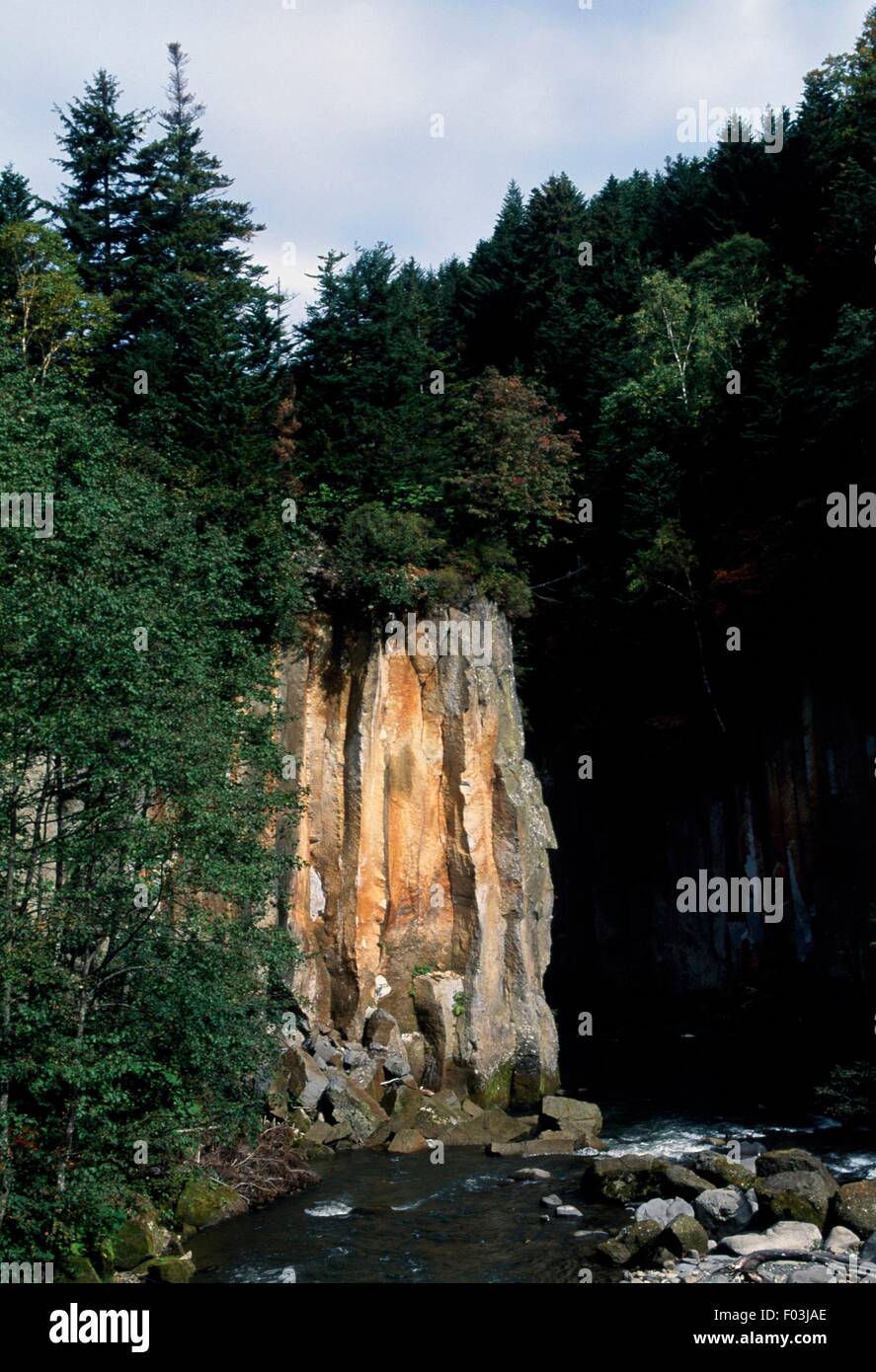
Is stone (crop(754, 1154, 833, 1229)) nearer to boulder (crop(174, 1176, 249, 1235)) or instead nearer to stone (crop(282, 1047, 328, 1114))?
boulder (crop(174, 1176, 249, 1235))

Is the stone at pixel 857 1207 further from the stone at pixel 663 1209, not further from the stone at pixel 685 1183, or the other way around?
the stone at pixel 663 1209

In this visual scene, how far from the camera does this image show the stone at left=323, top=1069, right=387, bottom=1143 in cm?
2264

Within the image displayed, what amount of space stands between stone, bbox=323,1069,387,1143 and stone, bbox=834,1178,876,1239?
8965 millimetres

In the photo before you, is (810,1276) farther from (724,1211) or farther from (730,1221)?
(724,1211)

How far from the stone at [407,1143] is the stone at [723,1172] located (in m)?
5.28

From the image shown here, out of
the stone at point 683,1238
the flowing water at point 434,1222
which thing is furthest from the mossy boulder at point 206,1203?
the stone at point 683,1238

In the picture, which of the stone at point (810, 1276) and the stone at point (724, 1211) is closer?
the stone at point (810, 1276)

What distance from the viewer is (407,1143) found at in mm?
22188

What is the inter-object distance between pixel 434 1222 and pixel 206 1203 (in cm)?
333

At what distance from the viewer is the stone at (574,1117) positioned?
23188 mm

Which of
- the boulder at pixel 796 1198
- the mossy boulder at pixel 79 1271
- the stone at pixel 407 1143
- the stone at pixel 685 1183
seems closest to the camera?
the mossy boulder at pixel 79 1271
